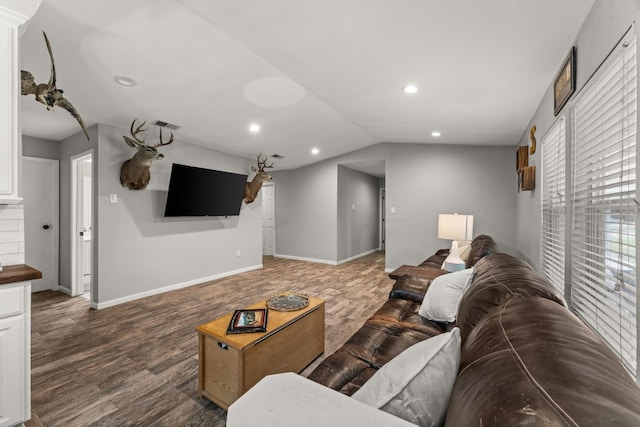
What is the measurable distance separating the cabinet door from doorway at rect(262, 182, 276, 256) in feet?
18.9

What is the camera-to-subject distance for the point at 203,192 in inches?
178

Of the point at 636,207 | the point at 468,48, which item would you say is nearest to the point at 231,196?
the point at 468,48

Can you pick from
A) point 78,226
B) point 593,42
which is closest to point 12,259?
point 78,226

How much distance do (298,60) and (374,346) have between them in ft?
7.75

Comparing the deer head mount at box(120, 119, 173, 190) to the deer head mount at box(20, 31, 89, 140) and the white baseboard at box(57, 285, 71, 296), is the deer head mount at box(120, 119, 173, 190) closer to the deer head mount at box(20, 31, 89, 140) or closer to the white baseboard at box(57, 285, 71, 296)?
the deer head mount at box(20, 31, 89, 140)

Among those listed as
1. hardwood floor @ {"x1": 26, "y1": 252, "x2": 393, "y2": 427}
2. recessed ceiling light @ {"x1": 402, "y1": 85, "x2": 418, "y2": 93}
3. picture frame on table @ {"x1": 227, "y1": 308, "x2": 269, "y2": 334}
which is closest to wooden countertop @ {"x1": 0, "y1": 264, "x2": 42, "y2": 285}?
hardwood floor @ {"x1": 26, "y1": 252, "x2": 393, "y2": 427}

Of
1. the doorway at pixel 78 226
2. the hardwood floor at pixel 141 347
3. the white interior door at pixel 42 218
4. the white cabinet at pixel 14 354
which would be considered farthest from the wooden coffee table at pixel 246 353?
the white interior door at pixel 42 218

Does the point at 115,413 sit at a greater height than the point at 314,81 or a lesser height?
lesser

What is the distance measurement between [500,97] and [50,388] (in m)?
4.40

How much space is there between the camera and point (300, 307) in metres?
2.15

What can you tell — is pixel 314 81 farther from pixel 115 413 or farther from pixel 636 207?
pixel 115 413

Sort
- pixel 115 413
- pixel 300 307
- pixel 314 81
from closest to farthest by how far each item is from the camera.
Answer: pixel 115 413 → pixel 300 307 → pixel 314 81

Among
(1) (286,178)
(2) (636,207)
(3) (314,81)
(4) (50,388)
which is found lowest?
(4) (50,388)

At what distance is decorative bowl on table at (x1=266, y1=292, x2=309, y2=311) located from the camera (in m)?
2.12
